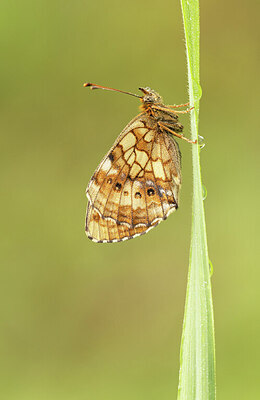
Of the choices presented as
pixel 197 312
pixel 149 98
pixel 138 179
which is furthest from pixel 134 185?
pixel 197 312

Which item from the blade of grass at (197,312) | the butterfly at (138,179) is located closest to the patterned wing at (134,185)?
the butterfly at (138,179)

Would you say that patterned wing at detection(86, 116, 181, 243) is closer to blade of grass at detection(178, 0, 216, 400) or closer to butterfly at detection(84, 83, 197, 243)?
butterfly at detection(84, 83, 197, 243)

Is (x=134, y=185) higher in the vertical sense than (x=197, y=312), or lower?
higher

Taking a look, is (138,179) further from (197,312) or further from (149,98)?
(197,312)

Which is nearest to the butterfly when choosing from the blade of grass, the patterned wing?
the patterned wing

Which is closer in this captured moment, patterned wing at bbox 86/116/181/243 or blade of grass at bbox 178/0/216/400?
A: blade of grass at bbox 178/0/216/400

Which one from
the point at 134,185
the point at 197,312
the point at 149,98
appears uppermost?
the point at 149,98

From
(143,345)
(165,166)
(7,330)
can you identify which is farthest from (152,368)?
(165,166)
